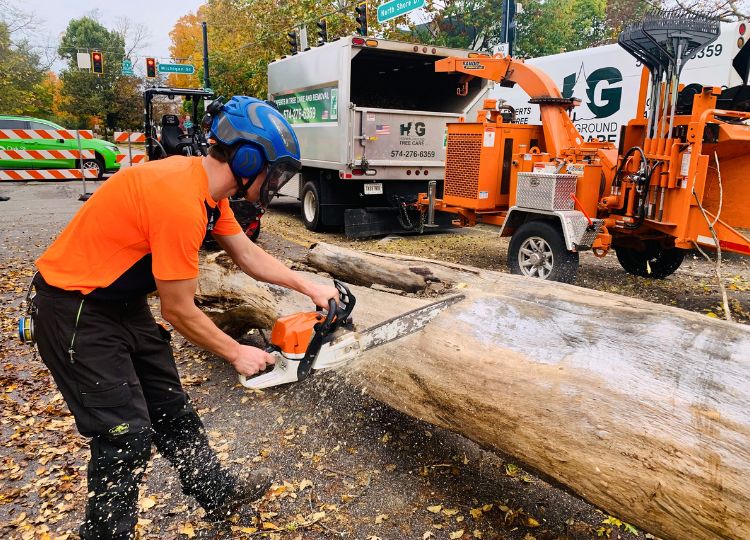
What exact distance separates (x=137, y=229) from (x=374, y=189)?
7.06 meters

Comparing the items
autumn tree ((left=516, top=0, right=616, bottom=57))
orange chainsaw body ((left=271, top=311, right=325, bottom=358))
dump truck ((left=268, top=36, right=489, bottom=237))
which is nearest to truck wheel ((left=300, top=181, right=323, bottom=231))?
dump truck ((left=268, top=36, right=489, bottom=237))

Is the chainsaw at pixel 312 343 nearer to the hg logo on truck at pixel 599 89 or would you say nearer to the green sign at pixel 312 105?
the green sign at pixel 312 105

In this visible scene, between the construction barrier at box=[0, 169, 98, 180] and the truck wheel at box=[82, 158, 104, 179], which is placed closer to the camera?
the construction barrier at box=[0, 169, 98, 180]

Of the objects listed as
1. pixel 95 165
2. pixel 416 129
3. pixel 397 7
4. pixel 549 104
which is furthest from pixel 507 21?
pixel 95 165

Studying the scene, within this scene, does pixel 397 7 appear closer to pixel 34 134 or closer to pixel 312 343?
pixel 34 134

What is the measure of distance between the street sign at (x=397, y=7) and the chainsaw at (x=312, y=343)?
11.8m

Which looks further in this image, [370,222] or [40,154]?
[40,154]

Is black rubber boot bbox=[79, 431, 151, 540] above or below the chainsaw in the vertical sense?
below

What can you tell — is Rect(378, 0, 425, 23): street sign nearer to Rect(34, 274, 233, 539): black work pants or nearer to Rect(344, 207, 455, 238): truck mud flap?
Rect(344, 207, 455, 238): truck mud flap

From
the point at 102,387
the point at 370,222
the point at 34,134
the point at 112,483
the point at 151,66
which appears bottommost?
the point at 112,483

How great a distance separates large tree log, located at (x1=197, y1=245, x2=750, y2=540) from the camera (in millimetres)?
1782

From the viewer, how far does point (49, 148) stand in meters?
16.1

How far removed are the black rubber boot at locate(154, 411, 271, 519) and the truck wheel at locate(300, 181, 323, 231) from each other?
7.20 meters

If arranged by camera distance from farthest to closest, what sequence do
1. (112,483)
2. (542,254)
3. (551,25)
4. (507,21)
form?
1. (551,25)
2. (507,21)
3. (542,254)
4. (112,483)
